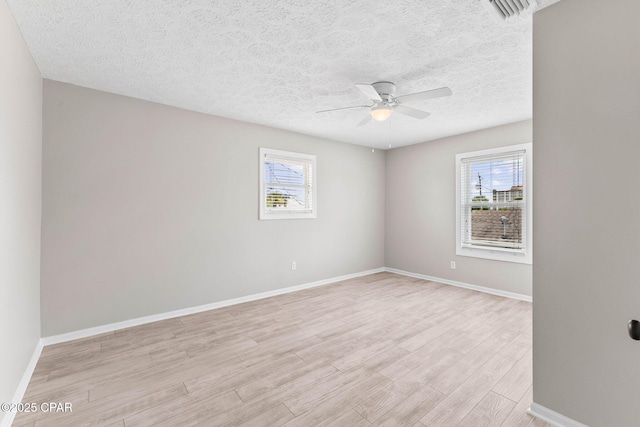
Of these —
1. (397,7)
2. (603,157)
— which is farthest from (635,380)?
(397,7)

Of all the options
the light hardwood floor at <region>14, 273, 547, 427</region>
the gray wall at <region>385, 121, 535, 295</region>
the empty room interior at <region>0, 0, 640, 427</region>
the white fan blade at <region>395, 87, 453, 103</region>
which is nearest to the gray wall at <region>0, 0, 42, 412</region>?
the empty room interior at <region>0, 0, 640, 427</region>

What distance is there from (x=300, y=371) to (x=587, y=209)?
2.22 metres

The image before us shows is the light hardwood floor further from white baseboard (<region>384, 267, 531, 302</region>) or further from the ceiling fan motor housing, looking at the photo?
the ceiling fan motor housing

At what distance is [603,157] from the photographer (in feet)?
5.06

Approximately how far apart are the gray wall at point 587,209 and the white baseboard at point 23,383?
3232 mm

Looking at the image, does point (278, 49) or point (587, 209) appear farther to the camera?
point (278, 49)

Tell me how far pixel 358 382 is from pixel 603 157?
2.10 meters

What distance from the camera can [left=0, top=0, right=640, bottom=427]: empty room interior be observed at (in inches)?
64.0

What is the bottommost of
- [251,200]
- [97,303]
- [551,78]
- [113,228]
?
[97,303]

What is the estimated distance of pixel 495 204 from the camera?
447 centimetres

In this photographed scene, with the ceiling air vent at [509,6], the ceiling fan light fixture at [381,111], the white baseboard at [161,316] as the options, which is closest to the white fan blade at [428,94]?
the ceiling fan light fixture at [381,111]

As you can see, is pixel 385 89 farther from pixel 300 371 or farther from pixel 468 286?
pixel 468 286

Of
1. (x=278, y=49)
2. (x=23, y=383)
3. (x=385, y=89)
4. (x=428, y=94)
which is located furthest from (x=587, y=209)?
(x=23, y=383)

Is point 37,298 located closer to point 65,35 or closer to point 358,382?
point 65,35
